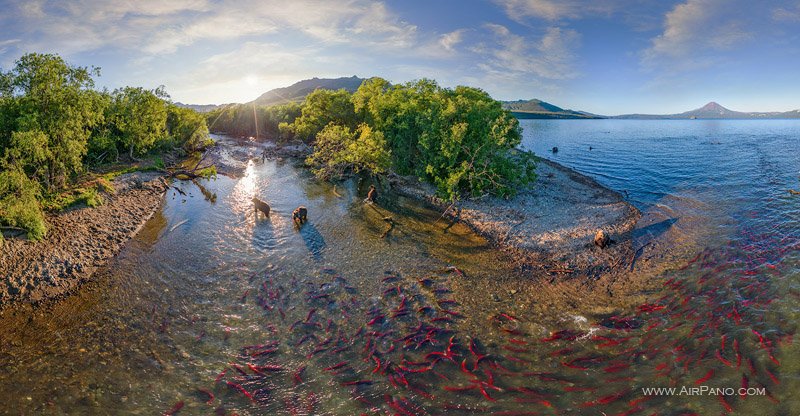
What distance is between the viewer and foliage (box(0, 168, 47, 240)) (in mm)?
20266

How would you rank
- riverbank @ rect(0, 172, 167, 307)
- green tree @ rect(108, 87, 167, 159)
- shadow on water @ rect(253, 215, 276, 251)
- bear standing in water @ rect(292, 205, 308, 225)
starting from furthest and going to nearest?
1. green tree @ rect(108, 87, 167, 159)
2. bear standing in water @ rect(292, 205, 308, 225)
3. shadow on water @ rect(253, 215, 276, 251)
4. riverbank @ rect(0, 172, 167, 307)

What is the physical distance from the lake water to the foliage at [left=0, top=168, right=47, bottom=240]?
16.8ft

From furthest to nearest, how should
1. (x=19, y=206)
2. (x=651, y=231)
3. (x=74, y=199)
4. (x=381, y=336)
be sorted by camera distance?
(x=651, y=231)
(x=74, y=199)
(x=19, y=206)
(x=381, y=336)

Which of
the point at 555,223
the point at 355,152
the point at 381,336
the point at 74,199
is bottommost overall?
the point at 381,336

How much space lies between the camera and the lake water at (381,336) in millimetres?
12523

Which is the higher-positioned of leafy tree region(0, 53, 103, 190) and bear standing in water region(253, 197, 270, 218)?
leafy tree region(0, 53, 103, 190)

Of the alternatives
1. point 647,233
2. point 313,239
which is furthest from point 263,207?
point 647,233

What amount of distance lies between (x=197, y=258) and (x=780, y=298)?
123ft

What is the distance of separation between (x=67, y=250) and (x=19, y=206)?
376 centimetres

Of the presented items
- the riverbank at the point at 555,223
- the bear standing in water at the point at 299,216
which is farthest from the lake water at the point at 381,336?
the bear standing in water at the point at 299,216

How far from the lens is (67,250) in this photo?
2147 centimetres

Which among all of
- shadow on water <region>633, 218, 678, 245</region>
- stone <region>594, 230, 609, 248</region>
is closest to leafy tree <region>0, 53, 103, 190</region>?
stone <region>594, 230, 609, 248</region>

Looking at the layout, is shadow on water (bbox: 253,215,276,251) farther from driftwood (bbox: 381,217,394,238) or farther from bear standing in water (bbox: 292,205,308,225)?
driftwood (bbox: 381,217,394,238)

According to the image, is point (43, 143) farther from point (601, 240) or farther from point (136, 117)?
point (601, 240)
